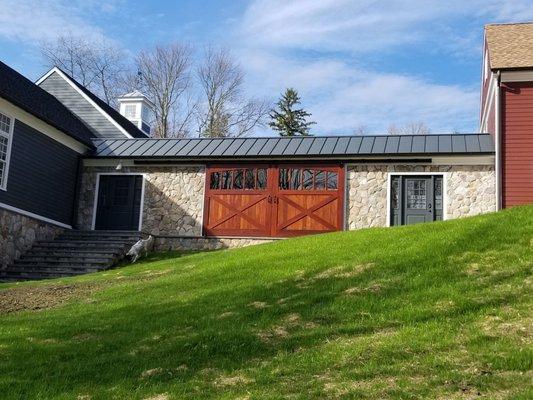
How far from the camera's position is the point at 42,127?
1697cm

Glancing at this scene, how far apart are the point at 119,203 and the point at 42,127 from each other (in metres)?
3.12

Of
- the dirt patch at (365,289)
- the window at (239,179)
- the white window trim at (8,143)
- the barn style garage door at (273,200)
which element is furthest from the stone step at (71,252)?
the dirt patch at (365,289)

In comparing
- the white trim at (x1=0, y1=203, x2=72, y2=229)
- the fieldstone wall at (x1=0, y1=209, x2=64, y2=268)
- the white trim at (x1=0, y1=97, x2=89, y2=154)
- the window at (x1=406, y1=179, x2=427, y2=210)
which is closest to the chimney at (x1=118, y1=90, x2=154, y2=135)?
the white trim at (x1=0, y1=97, x2=89, y2=154)

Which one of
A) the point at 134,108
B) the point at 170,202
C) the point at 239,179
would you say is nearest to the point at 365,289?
the point at 239,179

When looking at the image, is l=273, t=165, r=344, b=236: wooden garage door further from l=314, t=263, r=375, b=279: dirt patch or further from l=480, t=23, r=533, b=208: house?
l=314, t=263, r=375, b=279: dirt patch

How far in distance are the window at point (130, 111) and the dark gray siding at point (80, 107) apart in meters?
5.09

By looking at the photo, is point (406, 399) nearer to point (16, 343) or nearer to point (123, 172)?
point (16, 343)

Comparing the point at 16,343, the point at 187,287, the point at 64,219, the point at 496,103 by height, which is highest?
the point at 496,103

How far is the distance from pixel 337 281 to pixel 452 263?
161cm

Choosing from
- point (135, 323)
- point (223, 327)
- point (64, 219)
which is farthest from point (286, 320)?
point (64, 219)

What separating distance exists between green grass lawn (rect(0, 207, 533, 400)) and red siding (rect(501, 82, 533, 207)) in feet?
15.5

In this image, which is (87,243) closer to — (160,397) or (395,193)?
(395,193)

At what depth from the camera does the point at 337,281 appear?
8.51m

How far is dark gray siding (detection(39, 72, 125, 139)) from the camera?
23609 millimetres
